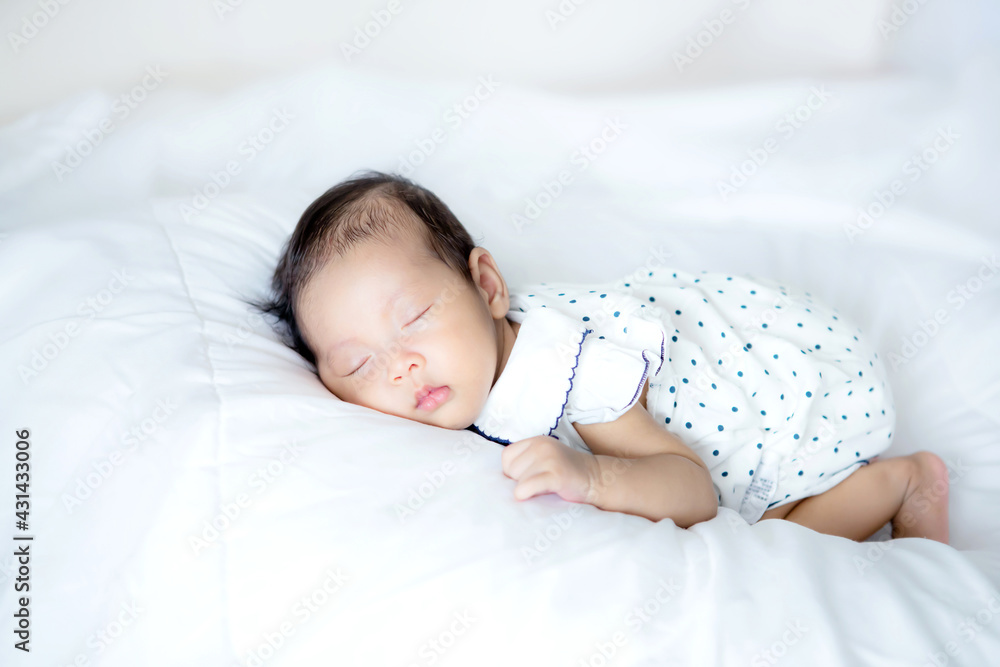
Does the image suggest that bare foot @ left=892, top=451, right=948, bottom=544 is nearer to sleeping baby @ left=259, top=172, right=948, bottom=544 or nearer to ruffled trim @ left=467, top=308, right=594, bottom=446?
sleeping baby @ left=259, top=172, right=948, bottom=544

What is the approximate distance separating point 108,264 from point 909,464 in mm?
1362

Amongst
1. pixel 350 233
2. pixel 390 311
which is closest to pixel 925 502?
pixel 390 311

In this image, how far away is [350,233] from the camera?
Result: 45.1 inches

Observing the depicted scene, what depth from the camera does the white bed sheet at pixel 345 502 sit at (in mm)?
791

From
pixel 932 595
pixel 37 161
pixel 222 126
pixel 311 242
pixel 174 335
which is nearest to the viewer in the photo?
pixel 932 595

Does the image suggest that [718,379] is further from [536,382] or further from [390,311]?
[390,311]

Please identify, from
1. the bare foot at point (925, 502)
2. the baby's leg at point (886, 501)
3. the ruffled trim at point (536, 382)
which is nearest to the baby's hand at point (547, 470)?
the ruffled trim at point (536, 382)

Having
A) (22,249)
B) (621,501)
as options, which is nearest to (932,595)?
(621,501)

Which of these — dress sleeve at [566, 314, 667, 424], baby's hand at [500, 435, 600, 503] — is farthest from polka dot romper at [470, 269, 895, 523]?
baby's hand at [500, 435, 600, 503]

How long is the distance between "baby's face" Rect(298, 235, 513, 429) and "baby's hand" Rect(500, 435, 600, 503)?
0.59ft

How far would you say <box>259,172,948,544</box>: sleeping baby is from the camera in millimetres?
1089

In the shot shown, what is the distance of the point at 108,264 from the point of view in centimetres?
116

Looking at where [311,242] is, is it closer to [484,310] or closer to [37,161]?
[484,310]

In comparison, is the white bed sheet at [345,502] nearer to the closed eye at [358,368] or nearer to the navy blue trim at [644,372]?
the closed eye at [358,368]
